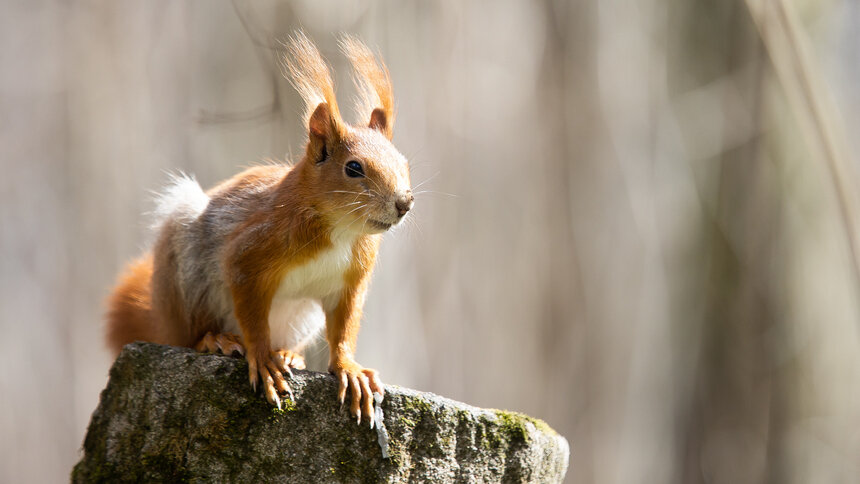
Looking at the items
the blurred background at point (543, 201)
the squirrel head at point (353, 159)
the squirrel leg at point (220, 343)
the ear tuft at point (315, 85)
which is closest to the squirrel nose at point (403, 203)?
the squirrel head at point (353, 159)

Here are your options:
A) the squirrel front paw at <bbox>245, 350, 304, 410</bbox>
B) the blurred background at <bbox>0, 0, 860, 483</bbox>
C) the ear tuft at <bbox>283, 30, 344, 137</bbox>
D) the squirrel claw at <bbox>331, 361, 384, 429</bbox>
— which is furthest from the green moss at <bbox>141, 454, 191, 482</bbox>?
the blurred background at <bbox>0, 0, 860, 483</bbox>

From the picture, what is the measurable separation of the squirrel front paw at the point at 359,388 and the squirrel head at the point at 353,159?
0.27 meters

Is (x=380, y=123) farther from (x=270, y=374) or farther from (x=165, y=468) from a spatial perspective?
(x=165, y=468)

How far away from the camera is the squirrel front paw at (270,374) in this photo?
4.74 feet

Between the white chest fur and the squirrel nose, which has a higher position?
the squirrel nose

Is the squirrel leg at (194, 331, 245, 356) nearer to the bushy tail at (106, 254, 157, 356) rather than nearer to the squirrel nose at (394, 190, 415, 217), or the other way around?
the bushy tail at (106, 254, 157, 356)

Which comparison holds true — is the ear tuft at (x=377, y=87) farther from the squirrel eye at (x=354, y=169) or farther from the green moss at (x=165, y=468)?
the green moss at (x=165, y=468)

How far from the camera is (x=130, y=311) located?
229cm

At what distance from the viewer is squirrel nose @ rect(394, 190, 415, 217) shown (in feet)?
5.22

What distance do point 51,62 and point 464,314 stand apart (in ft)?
5.85

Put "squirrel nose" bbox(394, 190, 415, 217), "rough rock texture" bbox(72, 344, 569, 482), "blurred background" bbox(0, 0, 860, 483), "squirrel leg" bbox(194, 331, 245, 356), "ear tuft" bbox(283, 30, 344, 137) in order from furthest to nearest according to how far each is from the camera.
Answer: "blurred background" bbox(0, 0, 860, 483), "squirrel leg" bbox(194, 331, 245, 356), "ear tuft" bbox(283, 30, 344, 137), "squirrel nose" bbox(394, 190, 415, 217), "rough rock texture" bbox(72, 344, 569, 482)

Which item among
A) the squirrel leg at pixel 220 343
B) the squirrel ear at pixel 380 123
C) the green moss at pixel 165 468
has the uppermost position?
the squirrel ear at pixel 380 123

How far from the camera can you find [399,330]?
311cm

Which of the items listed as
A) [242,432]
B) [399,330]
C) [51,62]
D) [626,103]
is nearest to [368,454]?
[242,432]
